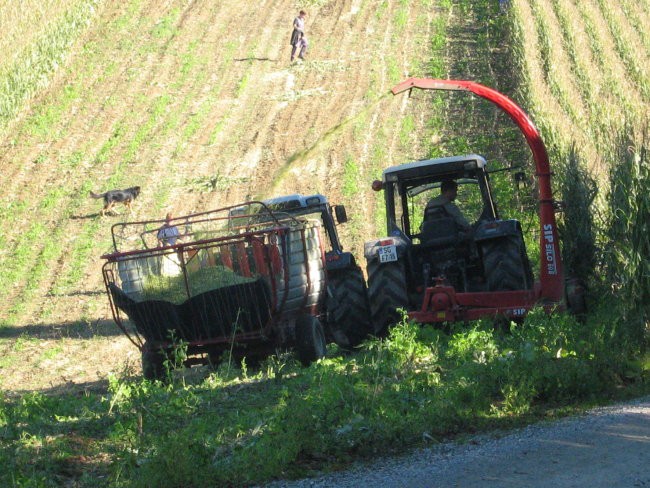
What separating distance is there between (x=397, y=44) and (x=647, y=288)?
2271 centimetres

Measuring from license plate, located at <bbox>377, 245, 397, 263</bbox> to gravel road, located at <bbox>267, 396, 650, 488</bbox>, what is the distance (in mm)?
4099

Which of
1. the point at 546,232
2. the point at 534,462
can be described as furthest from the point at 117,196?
the point at 534,462

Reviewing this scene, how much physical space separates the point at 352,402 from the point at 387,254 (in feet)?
12.3

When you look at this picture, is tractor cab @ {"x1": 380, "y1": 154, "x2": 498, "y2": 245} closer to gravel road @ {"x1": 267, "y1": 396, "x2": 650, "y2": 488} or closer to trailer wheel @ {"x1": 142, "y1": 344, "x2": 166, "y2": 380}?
trailer wheel @ {"x1": 142, "y1": 344, "x2": 166, "y2": 380}

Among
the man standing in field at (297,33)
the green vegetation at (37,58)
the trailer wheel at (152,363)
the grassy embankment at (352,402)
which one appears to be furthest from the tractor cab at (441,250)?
the man standing in field at (297,33)

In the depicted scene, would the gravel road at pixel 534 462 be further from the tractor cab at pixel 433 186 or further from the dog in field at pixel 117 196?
the dog in field at pixel 117 196

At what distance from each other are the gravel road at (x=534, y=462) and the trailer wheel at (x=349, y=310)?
4.73 metres

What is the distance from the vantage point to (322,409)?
7.59 meters

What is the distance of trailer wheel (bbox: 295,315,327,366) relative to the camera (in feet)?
36.6

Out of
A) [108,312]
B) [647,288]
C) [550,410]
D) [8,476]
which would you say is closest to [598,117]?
[108,312]

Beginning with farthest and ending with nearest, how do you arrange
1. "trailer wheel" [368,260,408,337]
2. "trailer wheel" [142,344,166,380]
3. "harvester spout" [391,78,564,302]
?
"trailer wheel" [368,260,408,337], "trailer wheel" [142,344,166,380], "harvester spout" [391,78,564,302]

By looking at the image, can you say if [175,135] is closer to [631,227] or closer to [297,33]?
[297,33]

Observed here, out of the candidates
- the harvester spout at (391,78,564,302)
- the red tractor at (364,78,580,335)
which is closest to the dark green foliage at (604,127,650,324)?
the harvester spout at (391,78,564,302)

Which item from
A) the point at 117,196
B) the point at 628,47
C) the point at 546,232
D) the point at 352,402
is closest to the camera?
the point at 352,402
